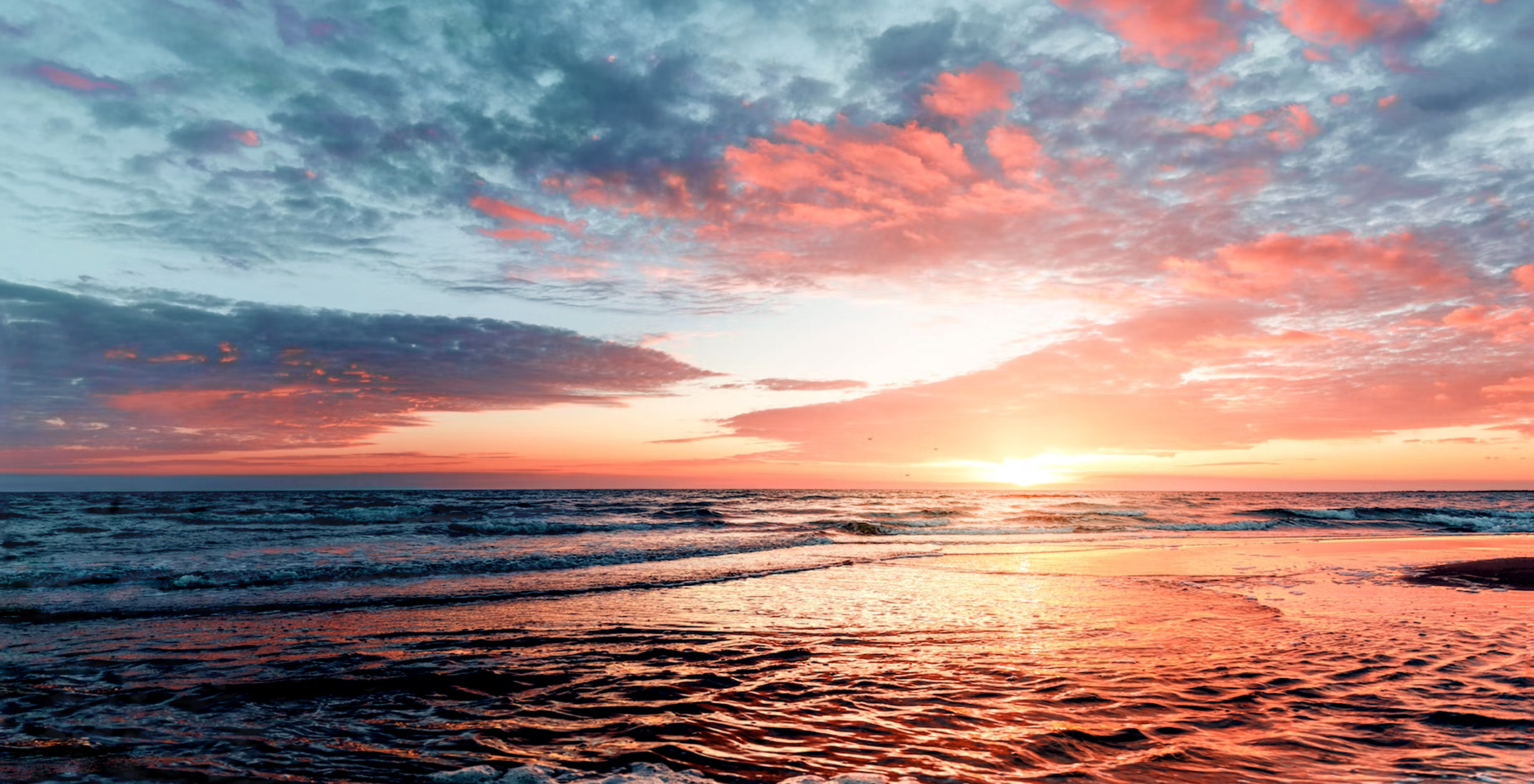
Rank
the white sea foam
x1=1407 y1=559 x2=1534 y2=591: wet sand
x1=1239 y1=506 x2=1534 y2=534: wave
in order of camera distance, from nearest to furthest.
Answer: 1. the white sea foam
2. x1=1407 y1=559 x2=1534 y2=591: wet sand
3. x1=1239 y1=506 x2=1534 y2=534: wave

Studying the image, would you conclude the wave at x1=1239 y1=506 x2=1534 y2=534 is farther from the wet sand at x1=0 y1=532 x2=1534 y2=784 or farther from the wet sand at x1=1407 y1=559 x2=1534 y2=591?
the wet sand at x1=0 y1=532 x2=1534 y2=784

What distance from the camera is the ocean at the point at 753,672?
627 centimetres

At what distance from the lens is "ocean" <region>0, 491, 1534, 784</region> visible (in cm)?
627

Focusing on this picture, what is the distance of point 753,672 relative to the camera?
9203 millimetres

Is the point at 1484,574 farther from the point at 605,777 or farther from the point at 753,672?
the point at 605,777

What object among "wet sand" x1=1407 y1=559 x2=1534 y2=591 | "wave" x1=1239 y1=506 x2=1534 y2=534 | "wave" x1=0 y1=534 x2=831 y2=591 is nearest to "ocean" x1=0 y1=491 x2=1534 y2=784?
"wave" x1=0 y1=534 x2=831 y2=591

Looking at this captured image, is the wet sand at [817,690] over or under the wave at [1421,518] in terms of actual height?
over

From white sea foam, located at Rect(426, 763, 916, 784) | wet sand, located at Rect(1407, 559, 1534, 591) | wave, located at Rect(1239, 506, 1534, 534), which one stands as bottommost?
wave, located at Rect(1239, 506, 1534, 534)

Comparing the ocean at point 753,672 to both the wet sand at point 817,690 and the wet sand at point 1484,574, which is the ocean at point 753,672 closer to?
the wet sand at point 817,690

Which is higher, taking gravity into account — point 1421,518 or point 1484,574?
point 1484,574

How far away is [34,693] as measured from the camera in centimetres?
836

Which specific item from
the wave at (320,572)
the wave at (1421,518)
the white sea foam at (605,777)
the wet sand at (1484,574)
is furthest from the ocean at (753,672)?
the wave at (1421,518)

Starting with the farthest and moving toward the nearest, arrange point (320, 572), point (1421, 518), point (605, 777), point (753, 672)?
point (1421, 518) → point (320, 572) → point (753, 672) → point (605, 777)

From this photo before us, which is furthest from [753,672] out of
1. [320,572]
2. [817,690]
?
[320,572]
